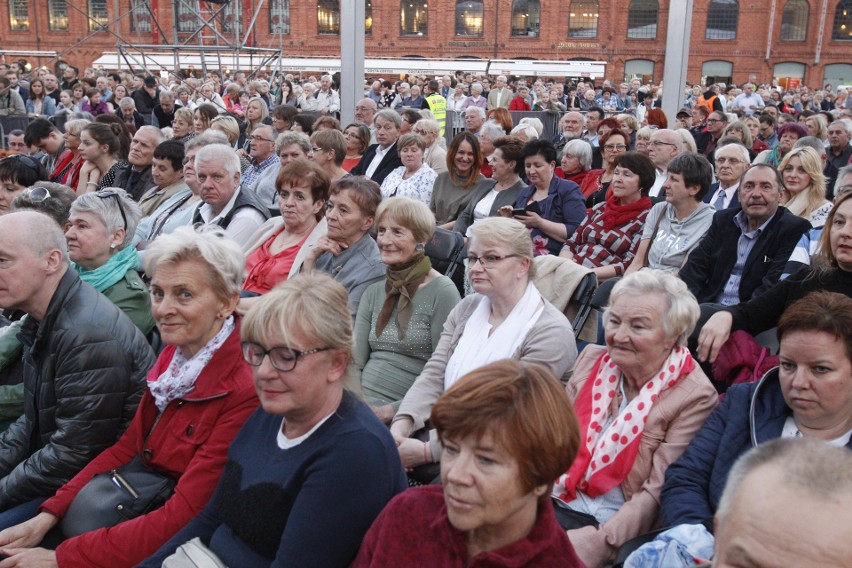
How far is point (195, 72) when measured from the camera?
28297mm

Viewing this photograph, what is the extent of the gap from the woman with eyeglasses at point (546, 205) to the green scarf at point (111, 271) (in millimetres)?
2822

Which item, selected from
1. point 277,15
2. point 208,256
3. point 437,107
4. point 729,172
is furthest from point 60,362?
point 277,15

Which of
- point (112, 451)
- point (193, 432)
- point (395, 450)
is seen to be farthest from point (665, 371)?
point (112, 451)

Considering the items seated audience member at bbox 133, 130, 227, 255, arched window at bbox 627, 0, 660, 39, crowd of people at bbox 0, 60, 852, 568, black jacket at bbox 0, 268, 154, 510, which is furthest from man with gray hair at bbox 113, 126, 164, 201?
arched window at bbox 627, 0, 660, 39

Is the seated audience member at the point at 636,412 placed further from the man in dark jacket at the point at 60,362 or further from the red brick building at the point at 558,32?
the red brick building at the point at 558,32

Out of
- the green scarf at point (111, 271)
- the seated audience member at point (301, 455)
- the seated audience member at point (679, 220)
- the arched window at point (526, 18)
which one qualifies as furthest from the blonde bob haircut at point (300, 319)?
the arched window at point (526, 18)

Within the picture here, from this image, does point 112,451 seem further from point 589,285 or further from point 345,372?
point 589,285

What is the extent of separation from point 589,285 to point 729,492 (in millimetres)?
2472

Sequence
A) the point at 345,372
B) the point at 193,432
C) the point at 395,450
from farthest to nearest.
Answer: the point at 193,432 < the point at 345,372 < the point at 395,450

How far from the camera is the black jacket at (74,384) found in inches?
108

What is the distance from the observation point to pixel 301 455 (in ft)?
6.92

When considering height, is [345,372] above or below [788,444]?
below

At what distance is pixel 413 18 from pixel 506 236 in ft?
131

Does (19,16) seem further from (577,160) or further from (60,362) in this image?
(60,362)
